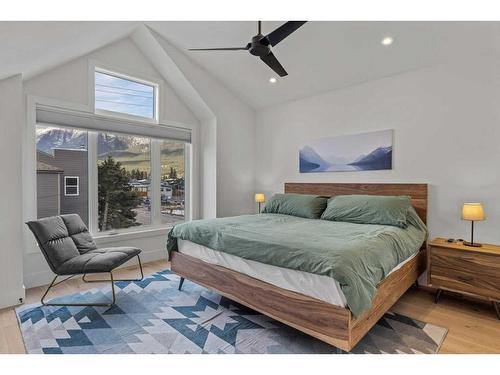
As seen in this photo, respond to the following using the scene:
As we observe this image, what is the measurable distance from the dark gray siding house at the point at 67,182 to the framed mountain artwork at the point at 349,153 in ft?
9.97

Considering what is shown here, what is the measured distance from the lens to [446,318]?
2322mm

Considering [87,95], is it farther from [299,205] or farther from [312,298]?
[312,298]

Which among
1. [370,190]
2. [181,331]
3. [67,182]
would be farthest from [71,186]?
[370,190]

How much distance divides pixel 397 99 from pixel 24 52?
148 inches

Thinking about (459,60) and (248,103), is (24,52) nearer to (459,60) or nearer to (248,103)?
(248,103)

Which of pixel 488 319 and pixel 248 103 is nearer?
pixel 488 319

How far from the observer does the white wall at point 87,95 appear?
2.94m

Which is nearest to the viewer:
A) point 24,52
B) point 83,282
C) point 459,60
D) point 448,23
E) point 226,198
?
point 24,52

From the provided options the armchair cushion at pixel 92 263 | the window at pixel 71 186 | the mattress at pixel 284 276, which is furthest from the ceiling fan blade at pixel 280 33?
the window at pixel 71 186

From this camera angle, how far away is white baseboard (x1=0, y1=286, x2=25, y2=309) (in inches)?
95.4

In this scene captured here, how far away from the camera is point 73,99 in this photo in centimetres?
317

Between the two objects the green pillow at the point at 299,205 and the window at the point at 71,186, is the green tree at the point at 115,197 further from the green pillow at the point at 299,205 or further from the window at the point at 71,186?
the green pillow at the point at 299,205
